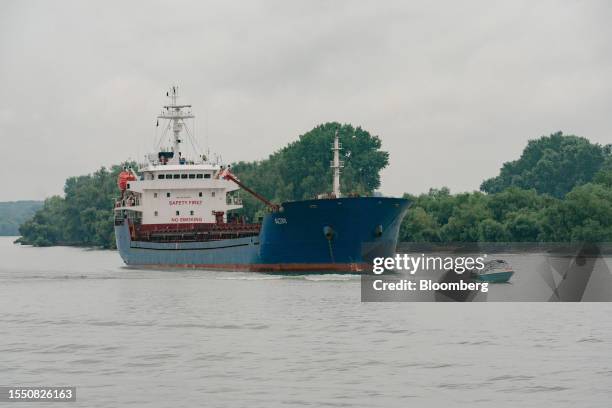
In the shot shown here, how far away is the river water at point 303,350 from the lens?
97.2ft


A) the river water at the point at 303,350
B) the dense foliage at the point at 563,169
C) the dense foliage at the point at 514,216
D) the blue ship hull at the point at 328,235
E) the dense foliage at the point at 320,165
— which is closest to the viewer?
the river water at the point at 303,350

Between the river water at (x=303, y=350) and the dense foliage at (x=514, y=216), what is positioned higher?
the dense foliage at (x=514, y=216)

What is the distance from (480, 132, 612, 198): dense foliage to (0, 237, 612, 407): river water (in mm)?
125880

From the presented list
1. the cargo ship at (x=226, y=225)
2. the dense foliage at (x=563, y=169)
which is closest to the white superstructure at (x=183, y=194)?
the cargo ship at (x=226, y=225)

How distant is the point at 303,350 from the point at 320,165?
120 metres

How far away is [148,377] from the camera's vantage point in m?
32.0

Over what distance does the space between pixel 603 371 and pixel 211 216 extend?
199 feet

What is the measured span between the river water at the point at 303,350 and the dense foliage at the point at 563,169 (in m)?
126

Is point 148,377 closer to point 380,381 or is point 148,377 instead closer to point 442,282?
point 380,381

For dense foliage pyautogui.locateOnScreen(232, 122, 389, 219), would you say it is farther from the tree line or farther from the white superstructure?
the white superstructure

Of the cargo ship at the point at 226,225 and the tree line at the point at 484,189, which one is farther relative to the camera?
the tree line at the point at 484,189

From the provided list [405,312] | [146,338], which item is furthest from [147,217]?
[146,338]

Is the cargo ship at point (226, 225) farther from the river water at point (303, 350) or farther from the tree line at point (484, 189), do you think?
the tree line at point (484, 189)

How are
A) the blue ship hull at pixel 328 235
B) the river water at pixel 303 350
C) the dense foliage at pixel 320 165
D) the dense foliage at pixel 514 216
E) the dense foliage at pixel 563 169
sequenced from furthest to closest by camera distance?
the dense foliage at pixel 563 169 → the dense foliage at pixel 320 165 → the dense foliage at pixel 514 216 → the blue ship hull at pixel 328 235 → the river water at pixel 303 350
